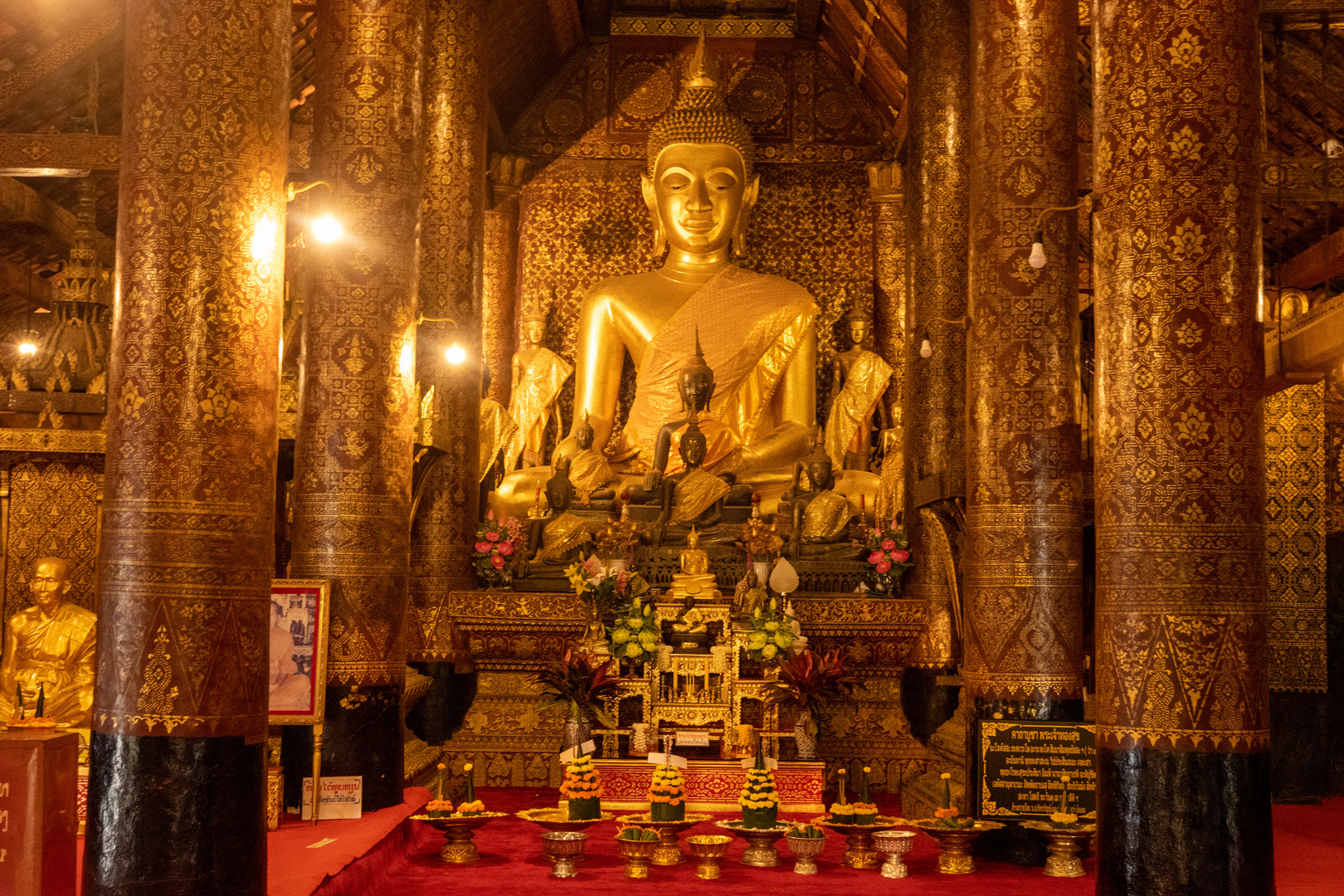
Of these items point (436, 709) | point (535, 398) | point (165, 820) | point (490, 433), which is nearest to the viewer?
point (165, 820)

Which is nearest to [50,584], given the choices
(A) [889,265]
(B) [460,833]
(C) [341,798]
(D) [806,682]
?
(C) [341,798]

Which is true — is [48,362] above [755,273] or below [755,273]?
below

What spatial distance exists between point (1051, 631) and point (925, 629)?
136 inches

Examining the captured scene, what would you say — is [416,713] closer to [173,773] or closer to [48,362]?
[48,362]

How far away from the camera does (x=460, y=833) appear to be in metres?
7.45

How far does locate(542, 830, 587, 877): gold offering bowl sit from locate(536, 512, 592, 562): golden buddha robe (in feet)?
15.9

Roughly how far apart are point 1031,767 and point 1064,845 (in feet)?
1.26

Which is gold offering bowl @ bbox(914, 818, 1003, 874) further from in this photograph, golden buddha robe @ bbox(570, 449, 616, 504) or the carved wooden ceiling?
golden buddha robe @ bbox(570, 449, 616, 504)

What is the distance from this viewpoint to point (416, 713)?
419 inches

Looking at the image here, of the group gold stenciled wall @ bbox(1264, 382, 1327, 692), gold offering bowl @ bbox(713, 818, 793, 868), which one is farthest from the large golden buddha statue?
gold offering bowl @ bbox(713, 818, 793, 868)

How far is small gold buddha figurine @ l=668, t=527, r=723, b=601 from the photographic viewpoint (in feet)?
33.0

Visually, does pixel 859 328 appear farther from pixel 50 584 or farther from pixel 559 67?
pixel 50 584

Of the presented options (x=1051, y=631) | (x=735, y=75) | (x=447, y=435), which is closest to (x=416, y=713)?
(x=447, y=435)

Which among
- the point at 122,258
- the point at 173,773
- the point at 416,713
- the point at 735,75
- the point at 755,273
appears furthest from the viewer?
the point at 735,75
